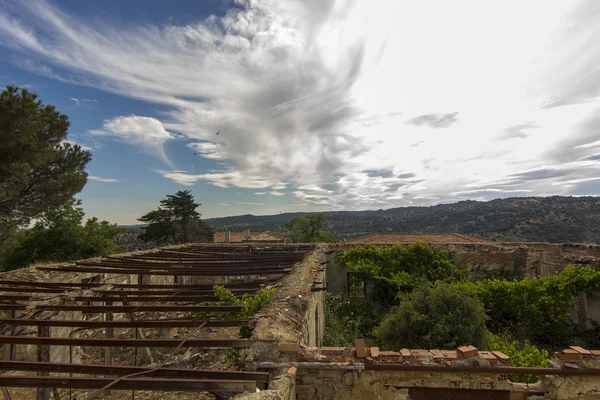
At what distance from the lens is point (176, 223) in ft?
110

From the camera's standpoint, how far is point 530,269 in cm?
1340

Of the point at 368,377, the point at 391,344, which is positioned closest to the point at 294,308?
the point at 368,377

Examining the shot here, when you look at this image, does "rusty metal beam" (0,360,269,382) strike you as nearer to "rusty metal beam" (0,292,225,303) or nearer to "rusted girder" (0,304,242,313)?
"rusted girder" (0,304,242,313)

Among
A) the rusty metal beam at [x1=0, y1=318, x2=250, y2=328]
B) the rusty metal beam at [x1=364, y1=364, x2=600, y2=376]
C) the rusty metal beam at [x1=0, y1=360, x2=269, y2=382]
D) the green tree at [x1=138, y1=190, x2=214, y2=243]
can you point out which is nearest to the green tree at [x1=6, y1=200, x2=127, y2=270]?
the green tree at [x1=138, y1=190, x2=214, y2=243]

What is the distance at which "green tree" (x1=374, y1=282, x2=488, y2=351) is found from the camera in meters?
6.71

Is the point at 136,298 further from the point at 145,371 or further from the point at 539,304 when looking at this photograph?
the point at 539,304

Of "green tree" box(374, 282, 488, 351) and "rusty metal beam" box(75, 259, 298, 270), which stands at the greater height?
"rusty metal beam" box(75, 259, 298, 270)

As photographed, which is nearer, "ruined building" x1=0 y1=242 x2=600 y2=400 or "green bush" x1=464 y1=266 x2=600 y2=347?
"ruined building" x1=0 y1=242 x2=600 y2=400

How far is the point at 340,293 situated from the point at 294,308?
30.0ft

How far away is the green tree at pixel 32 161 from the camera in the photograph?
1256cm

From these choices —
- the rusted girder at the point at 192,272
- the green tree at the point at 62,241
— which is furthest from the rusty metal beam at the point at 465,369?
the green tree at the point at 62,241

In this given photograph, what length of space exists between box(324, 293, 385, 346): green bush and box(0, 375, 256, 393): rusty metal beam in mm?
6569

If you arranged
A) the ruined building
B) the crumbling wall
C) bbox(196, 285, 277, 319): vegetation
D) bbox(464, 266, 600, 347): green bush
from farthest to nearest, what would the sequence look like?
bbox(464, 266, 600, 347): green bush → bbox(196, 285, 277, 319): vegetation → the crumbling wall → the ruined building

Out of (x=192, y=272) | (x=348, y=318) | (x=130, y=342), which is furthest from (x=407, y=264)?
(x=130, y=342)
